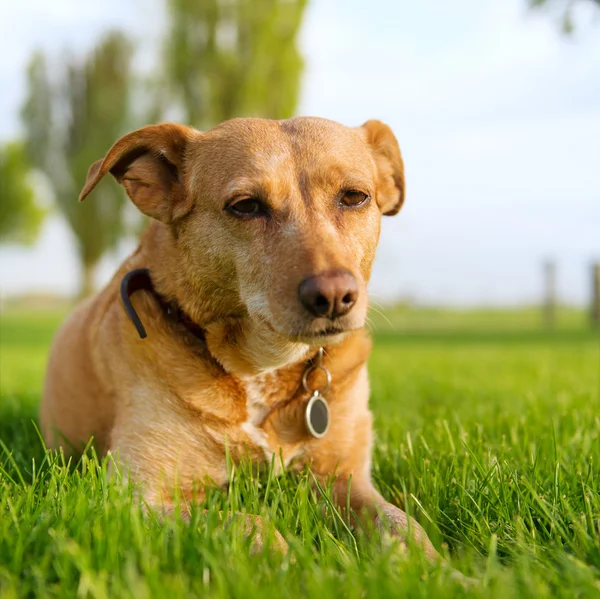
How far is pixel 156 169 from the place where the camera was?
3133 mm

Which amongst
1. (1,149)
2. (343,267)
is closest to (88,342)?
(343,267)

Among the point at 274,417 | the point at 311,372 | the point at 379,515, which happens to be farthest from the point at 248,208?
the point at 379,515

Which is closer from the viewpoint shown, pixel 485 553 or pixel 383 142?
pixel 485 553

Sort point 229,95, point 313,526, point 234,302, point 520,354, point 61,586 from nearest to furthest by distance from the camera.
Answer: point 61,586
point 313,526
point 234,302
point 520,354
point 229,95

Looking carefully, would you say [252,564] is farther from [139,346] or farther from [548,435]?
[548,435]

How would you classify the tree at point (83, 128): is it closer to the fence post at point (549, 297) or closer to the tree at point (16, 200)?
the tree at point (16, 200)

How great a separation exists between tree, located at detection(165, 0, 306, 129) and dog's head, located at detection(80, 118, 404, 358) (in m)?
22.6

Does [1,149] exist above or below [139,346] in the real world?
above

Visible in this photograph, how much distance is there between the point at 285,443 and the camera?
2.94m

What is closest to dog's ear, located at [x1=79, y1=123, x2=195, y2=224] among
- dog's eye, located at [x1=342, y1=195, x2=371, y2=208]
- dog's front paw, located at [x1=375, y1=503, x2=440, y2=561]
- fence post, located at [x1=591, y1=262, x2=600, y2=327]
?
dog's eye, located at [x1=342, y1=195, x2=371, y2=208]

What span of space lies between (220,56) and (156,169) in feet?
77.7

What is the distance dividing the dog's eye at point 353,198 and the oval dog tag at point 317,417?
882 millimetres

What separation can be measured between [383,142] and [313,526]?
2.06m

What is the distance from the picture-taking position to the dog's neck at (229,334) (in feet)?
9.52
